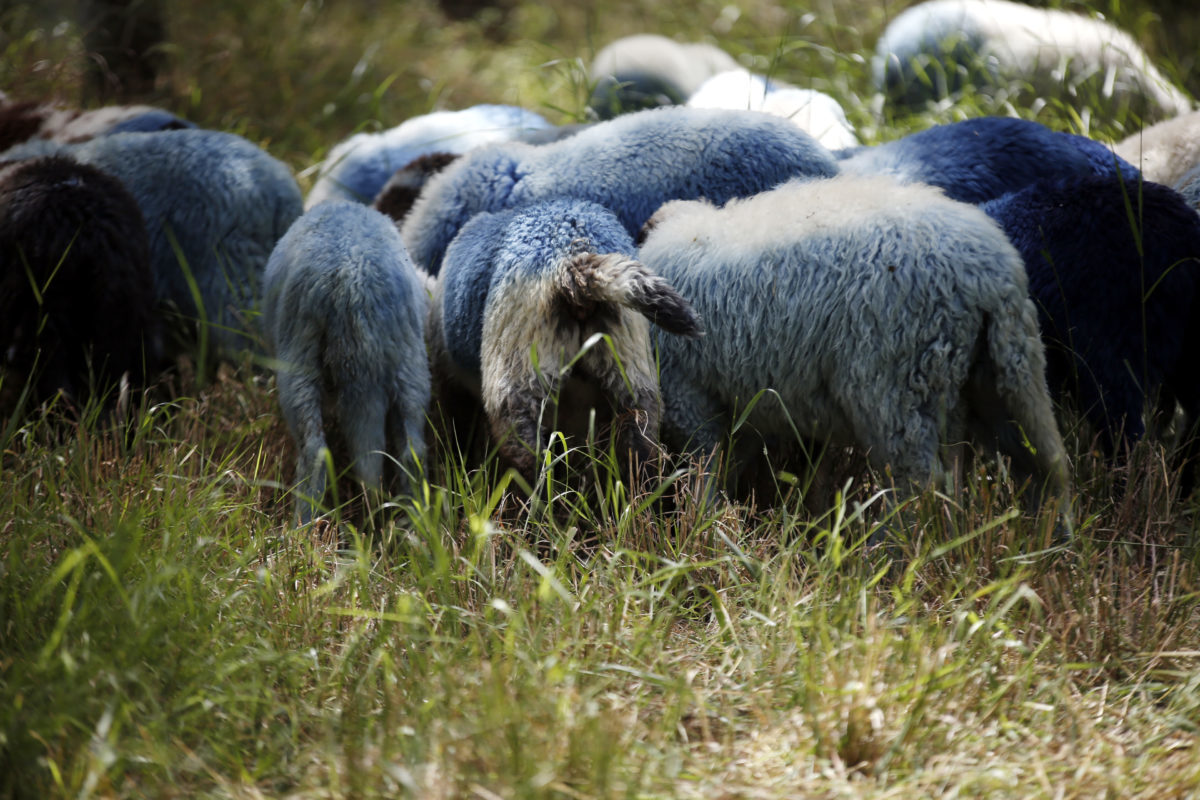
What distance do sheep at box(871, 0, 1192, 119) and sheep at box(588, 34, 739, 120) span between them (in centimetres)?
108

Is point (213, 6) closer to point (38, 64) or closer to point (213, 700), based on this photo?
point (38, 64)

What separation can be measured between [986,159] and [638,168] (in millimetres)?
1173

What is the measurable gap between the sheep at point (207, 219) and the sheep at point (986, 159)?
7.09 feet

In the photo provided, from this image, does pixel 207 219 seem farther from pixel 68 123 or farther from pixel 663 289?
pixel 663 289

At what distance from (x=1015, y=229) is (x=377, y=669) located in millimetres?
2115

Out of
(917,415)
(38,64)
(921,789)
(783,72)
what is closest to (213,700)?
(921,789)

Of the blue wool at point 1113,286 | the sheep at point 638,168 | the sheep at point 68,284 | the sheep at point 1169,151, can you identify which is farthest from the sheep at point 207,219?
the sheep at point 1169,151

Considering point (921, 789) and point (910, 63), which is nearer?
point (921, 789)

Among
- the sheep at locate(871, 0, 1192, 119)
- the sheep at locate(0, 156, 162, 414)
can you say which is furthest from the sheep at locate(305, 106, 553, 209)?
the sheep at locate(871, 0, 1192, 119)

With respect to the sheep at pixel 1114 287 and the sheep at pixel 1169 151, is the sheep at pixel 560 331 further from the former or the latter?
the sheep at pixel 1169 151

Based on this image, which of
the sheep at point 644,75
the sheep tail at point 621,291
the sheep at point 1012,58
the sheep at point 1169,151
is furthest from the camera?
the sheep at point 644,75

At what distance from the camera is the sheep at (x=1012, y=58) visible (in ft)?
16.5

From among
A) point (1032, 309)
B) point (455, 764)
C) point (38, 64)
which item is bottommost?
point (455, 764)

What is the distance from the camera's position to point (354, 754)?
183 cm
